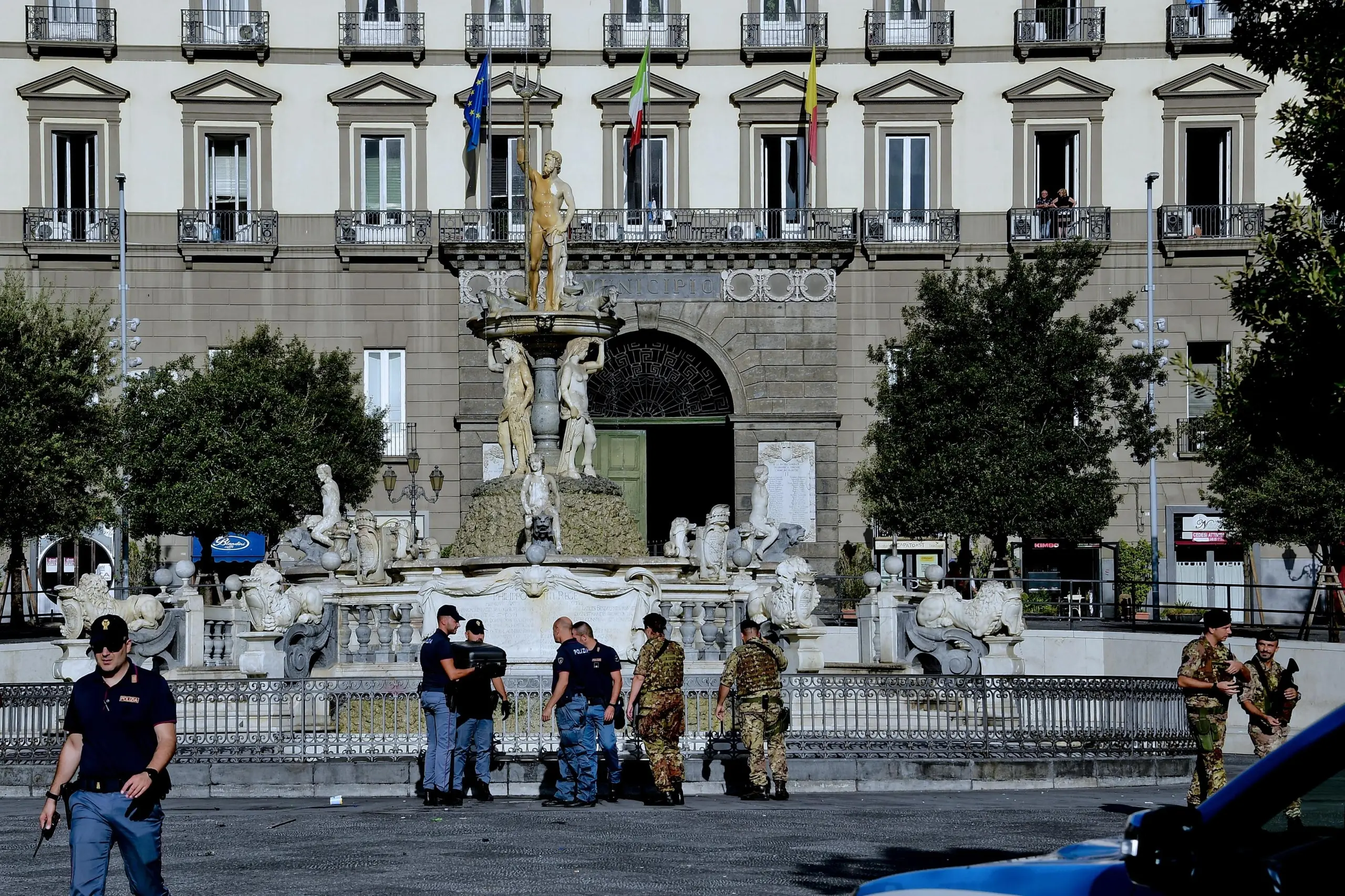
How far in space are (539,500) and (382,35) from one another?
Answer: 2352cm

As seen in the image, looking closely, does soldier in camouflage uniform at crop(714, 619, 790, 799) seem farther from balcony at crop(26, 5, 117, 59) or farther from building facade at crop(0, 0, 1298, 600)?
balcony at crop(26, 5, 117, 59)

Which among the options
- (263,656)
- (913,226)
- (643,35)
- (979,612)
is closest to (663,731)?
(263,656)

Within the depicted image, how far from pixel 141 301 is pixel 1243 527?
23.1m

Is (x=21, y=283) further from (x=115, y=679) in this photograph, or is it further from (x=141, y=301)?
(x=115, y=679)

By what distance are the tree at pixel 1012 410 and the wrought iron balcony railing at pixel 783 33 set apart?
783 cm

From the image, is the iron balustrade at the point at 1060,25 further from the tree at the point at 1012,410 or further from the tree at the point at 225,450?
the tree at the point at 225,450

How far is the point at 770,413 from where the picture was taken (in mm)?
45156

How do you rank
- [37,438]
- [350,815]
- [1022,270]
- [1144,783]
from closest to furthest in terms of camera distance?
[350,815] < [1144,783] < [37,438] < [1022,270]

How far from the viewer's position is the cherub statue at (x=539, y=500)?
2462 centimetres

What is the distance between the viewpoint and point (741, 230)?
45688 mm

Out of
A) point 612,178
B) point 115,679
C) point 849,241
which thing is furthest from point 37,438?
point 115,679

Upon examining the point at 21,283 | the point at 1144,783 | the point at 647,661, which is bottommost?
the point at 1144,783

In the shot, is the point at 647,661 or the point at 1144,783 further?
the point at 1144,783

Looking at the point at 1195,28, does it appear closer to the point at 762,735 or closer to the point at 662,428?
the point at 662,428
